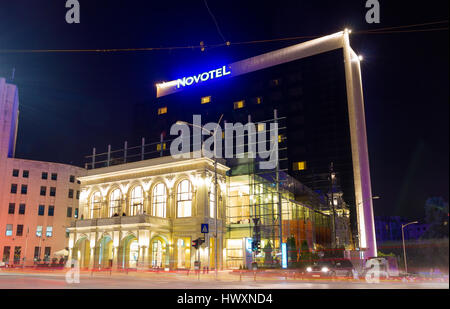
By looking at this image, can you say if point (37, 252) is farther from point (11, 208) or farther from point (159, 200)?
point (159, 200)

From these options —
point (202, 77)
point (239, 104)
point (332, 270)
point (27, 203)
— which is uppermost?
point (202, 77)

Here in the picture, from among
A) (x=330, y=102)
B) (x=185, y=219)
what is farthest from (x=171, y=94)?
(x=185, y=219)

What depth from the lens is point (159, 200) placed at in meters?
53.8

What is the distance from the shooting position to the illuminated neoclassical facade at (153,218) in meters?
48.7

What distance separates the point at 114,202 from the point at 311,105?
44.2m

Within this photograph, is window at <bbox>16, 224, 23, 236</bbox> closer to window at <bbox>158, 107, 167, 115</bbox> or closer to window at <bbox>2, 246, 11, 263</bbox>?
window at <bbox>2, 246, 11, 263</bbox>

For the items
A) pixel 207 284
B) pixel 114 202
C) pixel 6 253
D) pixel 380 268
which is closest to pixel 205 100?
pixel 114 202

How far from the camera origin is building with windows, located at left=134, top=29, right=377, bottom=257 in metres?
73.3

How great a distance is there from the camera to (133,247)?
54.1 metres

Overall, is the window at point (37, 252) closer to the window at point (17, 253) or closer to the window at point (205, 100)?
the window at point (17, 253)

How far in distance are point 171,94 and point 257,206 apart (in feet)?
174

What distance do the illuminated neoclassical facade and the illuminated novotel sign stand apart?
42.9 meters

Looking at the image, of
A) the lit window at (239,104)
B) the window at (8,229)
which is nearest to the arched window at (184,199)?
the lit window at (239,104)

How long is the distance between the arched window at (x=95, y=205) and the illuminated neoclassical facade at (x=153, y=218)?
0.85 meters
